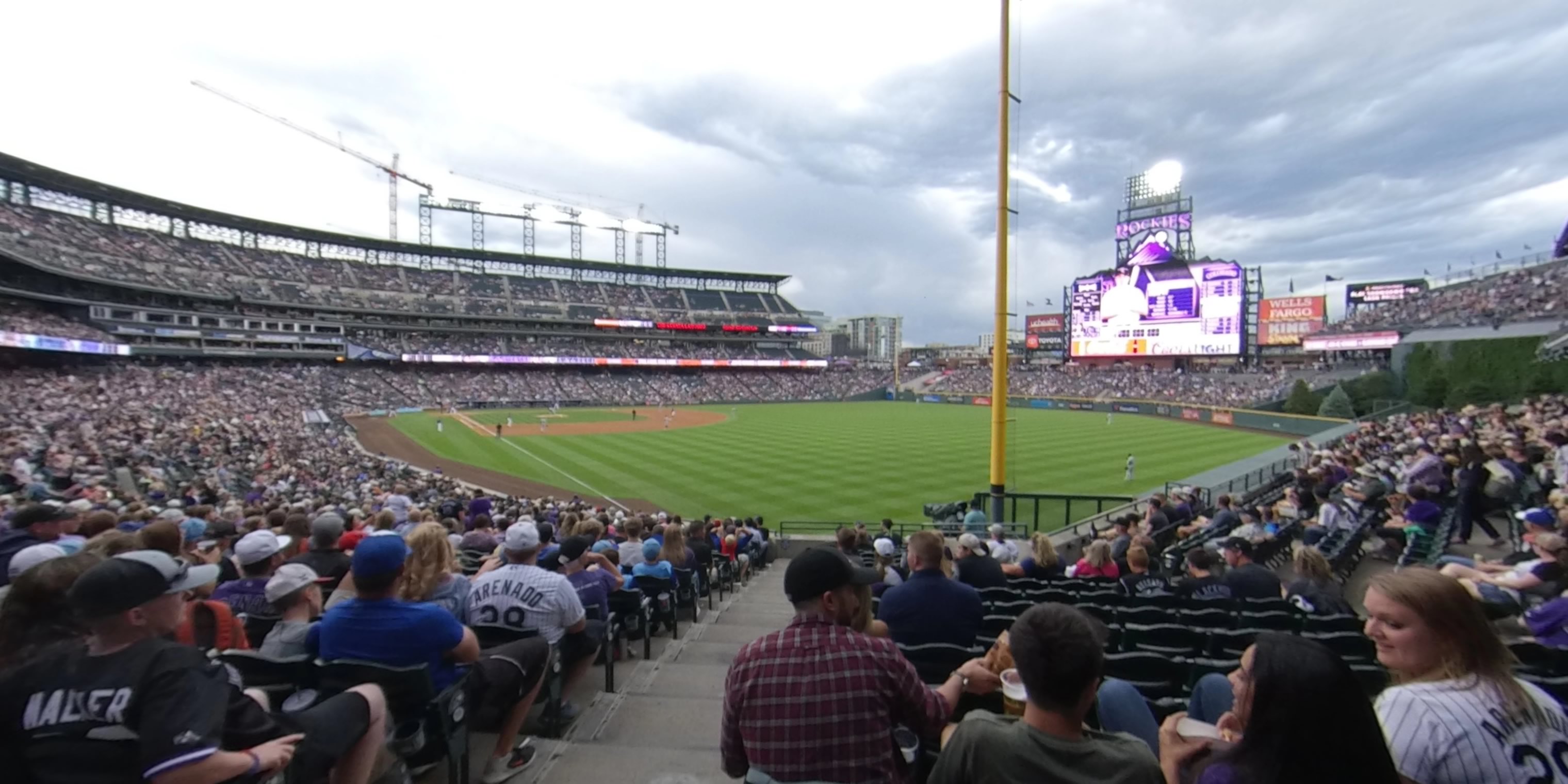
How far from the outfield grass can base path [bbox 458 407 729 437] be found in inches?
63.4

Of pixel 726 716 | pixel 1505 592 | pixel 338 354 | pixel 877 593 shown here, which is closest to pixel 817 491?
pixel 877 593

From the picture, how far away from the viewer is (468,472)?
2875 cm

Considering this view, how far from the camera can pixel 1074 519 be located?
747 inches

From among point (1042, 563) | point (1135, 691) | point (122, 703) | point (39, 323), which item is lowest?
point (1042, 563)

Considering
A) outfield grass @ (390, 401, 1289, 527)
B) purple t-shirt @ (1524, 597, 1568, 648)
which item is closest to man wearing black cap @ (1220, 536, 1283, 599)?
purple t-shirt @ (1524, 597, 1568, 648)

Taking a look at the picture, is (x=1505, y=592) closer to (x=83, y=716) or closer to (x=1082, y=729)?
(x=1082, y=729)

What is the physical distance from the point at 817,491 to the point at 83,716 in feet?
73.5

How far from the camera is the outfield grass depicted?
23.6 meters

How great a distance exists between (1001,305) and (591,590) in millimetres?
12014

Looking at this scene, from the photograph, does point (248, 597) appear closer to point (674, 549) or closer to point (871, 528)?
point (674, 549)

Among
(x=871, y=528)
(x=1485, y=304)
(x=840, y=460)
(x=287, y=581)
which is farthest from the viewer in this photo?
(x=1485, y=304)

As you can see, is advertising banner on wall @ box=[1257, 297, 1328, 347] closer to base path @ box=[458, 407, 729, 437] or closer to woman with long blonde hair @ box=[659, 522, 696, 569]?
base path @ box=[458, 407, 729, 437]

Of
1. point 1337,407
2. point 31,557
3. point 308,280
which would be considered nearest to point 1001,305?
point 31,557

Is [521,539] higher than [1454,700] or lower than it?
lower
